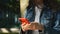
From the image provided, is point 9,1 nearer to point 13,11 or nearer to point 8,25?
point 13,11

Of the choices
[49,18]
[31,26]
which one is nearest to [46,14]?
[49,18]

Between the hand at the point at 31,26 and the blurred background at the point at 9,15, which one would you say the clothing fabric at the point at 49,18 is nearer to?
the blurred background at the point at 9,15

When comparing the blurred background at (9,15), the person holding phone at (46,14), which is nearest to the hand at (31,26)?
the person holding phone at (46,14)

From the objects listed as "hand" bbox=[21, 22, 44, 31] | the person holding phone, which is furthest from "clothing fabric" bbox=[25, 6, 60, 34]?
"hand" bbox=[21, 22, 44, 31]

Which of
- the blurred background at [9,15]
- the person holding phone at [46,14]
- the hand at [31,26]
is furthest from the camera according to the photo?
the blurred background at [9,15]

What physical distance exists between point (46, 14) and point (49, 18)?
62mm

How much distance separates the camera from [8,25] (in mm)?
2412

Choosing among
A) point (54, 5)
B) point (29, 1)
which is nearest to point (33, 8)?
point (29, 1)

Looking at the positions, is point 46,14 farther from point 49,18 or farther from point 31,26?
point 31,26

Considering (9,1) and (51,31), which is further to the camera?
(9,1)

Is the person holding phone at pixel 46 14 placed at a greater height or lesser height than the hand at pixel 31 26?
greater

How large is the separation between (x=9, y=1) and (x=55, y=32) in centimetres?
71

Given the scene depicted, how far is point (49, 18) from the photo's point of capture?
232 centimetres

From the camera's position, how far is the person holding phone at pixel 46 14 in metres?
2.29
